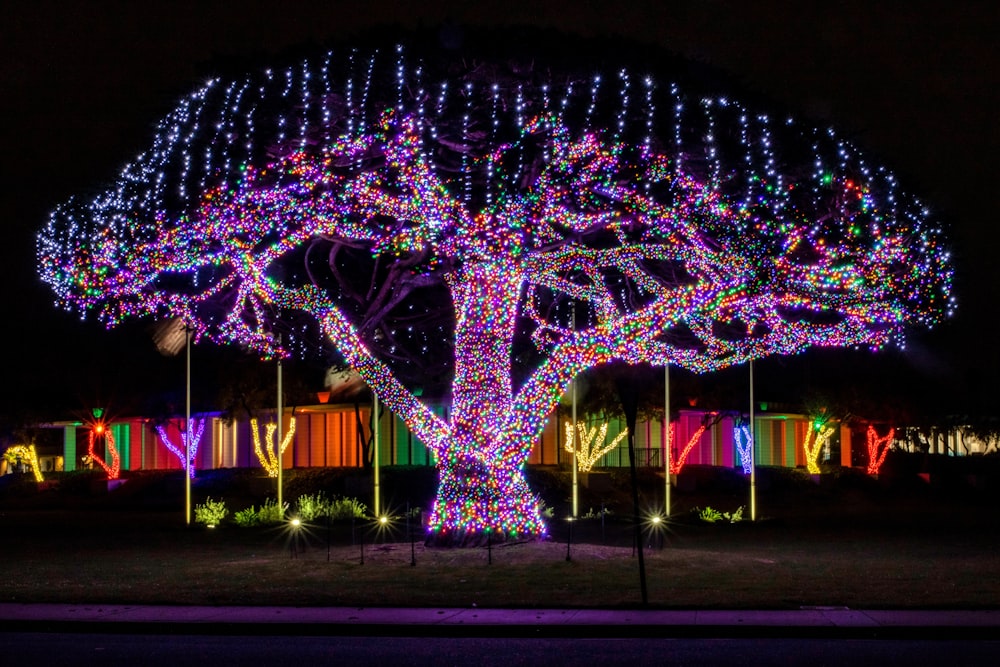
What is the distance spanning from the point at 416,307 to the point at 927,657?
15.5m

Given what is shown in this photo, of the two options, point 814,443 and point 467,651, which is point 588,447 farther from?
point 467,651

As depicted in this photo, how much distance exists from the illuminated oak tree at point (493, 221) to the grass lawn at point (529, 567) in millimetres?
2451

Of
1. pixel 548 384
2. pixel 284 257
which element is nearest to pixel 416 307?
pixel 284 257

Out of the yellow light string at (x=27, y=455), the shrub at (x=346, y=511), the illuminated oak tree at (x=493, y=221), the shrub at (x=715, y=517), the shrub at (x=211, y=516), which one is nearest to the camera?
the illuminated oak tree at (x=493, y=221)

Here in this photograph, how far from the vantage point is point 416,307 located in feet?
82.5

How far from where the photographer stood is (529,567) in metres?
18.1

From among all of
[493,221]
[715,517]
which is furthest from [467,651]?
[715,517]

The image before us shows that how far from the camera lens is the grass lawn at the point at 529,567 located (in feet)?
49.6

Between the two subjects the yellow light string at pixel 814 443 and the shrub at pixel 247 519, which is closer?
the shrub at pixel 247 519

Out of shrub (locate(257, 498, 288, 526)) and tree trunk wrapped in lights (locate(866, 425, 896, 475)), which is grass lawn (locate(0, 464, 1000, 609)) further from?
tree trunk wrapped in lights (locate(866, 425, 896, 475))

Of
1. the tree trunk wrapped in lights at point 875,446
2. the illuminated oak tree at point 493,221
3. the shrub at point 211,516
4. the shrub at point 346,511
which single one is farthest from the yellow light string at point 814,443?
the illuminated oak tree at point 493,221

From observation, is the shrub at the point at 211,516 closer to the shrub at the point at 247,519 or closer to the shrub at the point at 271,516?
the shrub at the point at 247,519

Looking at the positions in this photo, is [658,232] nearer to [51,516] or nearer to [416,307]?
[416,307]

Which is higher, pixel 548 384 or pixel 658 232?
pixel 658 232
